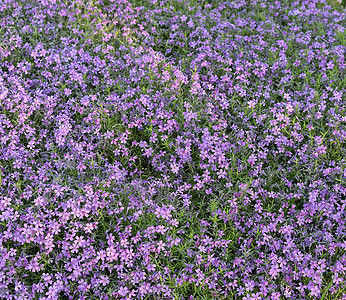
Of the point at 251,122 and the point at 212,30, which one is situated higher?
the point at 212,30

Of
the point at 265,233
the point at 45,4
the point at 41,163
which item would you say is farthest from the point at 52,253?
the point at 45,4

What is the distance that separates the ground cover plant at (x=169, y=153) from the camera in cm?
357

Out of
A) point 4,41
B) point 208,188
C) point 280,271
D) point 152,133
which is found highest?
point 4,41

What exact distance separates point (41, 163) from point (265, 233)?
2.40 meters

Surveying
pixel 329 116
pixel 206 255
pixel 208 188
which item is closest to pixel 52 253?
pixel 206 255

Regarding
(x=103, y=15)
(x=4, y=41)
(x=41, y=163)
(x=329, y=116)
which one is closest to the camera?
(x=41, y=163)

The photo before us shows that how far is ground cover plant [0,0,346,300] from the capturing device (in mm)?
3568

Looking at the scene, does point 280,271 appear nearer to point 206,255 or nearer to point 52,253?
point 206,255

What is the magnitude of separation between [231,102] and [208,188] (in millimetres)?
1180

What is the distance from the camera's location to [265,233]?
3.86 m

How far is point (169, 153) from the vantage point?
4.41 metres

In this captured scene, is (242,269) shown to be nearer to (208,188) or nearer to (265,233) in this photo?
(265,233)

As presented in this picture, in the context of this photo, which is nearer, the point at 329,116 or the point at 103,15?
the point at 329,116

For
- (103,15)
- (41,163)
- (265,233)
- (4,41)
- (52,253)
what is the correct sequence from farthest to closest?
(103,15), (4,41), (41,163), (265,233), (52,253)
